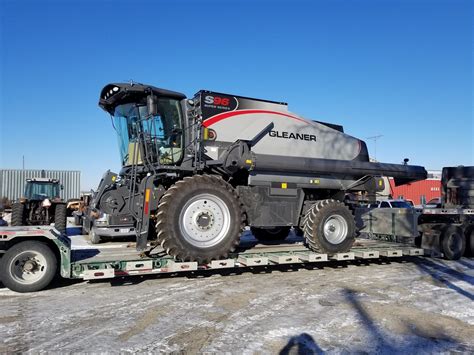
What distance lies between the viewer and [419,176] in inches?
439

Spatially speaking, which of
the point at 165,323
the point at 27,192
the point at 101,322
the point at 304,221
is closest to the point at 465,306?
the point at 304,221

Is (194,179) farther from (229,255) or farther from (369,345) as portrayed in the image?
(369,345)

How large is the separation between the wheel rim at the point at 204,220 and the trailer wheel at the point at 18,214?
31.7ft

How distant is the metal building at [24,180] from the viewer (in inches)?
1409

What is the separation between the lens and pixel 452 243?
36.2 ft

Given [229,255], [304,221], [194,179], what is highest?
[194,179]

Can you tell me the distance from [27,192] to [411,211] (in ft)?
52.5

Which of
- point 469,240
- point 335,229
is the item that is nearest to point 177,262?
point 335,229

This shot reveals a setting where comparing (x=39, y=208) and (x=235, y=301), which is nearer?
(x=235, y=301)

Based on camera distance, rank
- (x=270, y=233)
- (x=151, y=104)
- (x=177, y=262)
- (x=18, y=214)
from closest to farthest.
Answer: (x=177, y=262) < (x=151, y=104) < (x=270, y=233) < (x=18, y=214)

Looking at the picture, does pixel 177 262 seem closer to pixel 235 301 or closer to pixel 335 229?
pixel 235 301

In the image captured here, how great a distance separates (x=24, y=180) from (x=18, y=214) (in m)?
23.8

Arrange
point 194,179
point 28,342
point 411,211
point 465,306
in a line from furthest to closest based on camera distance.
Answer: point 411,211 < point 194,179 < point 465,306 < point 28,342

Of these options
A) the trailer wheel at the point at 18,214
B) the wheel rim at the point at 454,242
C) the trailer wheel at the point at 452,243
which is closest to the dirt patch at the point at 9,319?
the trailer wheel at the point at 452,243
